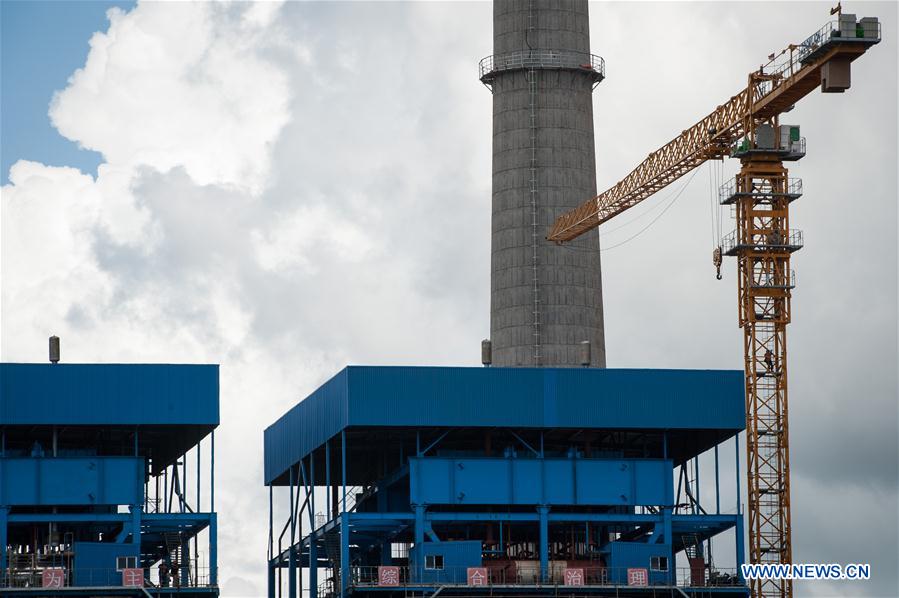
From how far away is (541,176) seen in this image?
587ft

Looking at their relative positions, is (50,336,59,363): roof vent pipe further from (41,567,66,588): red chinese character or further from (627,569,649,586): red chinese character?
(627,569,649,586): red chinese character

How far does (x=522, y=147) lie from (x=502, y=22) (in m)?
9.66

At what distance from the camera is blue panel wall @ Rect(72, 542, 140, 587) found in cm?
12875

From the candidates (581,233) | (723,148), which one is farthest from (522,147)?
(723,148)

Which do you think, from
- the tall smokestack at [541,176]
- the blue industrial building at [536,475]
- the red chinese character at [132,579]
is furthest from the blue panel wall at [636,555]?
the tall smokestack at [541,176]

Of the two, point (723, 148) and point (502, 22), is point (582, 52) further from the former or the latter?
point (723, 148)

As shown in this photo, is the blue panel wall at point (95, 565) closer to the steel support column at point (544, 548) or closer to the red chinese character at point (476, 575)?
the red chinese character at point (476, 575)

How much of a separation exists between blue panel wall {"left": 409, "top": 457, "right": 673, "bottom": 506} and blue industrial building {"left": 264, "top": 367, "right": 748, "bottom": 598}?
2.3 inches

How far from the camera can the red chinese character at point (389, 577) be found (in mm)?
128875

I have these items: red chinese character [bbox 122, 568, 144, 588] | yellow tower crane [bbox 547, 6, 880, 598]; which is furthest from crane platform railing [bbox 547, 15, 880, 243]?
red chinese character [bbox 122, 568, 144, 588]

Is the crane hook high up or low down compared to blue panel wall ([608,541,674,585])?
up

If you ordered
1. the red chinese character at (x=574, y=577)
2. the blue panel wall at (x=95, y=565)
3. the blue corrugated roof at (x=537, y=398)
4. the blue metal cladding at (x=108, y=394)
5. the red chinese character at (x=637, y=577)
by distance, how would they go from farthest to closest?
the blue corrugated roof at (x=537, y=398)
the red chinese character at (x=637, y=577)
the blue metal cladding at (x=108, y=394)
the red chinese character at (x=574, y=577)
the blue panel wall at (x=95, y=565)

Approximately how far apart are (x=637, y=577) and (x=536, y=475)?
325 inches

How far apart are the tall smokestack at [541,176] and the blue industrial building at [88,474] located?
153 ft
